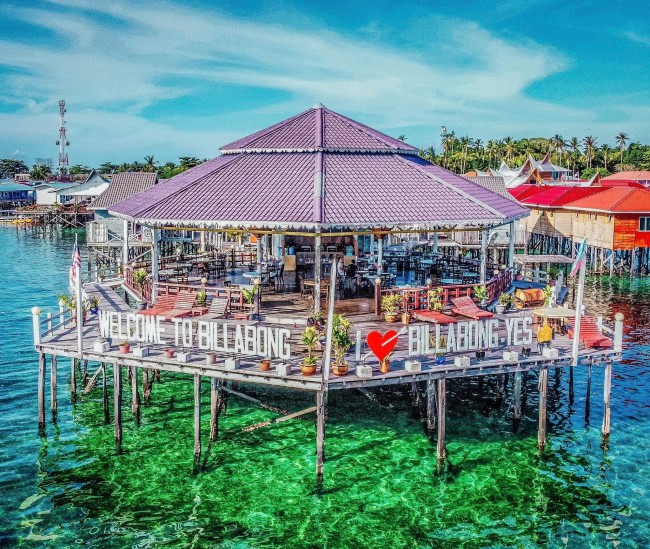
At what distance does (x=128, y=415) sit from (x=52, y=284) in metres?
31.8

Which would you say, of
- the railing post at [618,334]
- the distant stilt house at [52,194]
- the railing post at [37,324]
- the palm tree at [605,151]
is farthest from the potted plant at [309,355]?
the palm tree at [605,151]

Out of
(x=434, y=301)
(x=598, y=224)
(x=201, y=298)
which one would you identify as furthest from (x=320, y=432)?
(x=598, y=224)

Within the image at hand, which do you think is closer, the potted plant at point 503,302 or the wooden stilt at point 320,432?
the wooden stilt at point 320,432

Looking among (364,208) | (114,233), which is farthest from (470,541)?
(114,233)

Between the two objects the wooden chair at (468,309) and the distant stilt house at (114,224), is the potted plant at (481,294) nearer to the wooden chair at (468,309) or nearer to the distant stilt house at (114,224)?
the wooden chair at (468,309)

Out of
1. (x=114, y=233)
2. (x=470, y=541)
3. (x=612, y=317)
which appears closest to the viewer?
(x=470, y=541)

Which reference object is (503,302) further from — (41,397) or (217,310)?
(41,397)

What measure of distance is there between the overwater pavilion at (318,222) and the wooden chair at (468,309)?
777mm

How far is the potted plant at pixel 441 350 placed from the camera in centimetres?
2138

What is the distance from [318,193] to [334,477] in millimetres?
10694

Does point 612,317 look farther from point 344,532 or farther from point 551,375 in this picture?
point 344,532

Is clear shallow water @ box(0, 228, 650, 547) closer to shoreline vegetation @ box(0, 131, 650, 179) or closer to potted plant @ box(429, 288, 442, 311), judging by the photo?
potted plant @ box(429, 288, 442, 311)

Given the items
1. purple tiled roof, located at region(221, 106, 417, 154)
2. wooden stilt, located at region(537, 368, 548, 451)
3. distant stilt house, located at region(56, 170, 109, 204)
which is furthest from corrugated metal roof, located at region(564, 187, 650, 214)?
distant stilt house, located at region(56, 170, 109, 204)

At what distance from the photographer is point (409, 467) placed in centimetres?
2184
